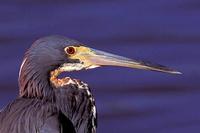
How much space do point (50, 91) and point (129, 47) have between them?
3.89 metres

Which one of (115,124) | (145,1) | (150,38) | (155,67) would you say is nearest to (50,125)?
(155,67)

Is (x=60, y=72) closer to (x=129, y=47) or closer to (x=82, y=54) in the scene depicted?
(x=82, y=54)

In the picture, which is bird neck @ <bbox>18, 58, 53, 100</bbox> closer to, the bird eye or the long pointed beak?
the bird eye

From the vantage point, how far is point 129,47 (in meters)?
11.6

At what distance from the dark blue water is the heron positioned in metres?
2.40

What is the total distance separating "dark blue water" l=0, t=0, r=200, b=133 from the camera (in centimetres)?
1057

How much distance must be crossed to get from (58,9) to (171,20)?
1.16 meters

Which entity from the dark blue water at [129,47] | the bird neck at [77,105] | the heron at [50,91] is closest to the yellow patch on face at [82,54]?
the heron at [50,91]

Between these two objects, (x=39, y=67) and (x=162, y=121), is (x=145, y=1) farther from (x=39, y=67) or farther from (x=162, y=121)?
(x=39, y=67)

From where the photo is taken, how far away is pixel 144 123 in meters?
10.5

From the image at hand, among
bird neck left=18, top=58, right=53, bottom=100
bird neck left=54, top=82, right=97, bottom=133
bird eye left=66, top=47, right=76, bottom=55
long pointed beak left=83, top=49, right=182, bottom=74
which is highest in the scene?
bird eye left=66, top=47, right=76, bottom=55

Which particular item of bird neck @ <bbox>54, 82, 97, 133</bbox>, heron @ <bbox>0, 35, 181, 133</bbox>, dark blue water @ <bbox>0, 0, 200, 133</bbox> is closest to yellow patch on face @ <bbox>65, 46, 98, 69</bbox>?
heron @ <bbox>0, 35, 181, 133</bbox>

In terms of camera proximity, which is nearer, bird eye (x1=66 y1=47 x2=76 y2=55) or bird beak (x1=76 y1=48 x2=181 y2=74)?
bird eye (x1=66 y1=47 x2=76 y2=55)

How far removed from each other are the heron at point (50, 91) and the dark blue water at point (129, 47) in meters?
2.40
